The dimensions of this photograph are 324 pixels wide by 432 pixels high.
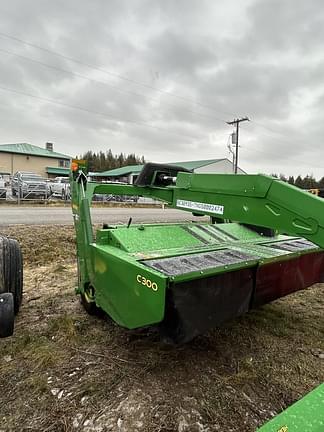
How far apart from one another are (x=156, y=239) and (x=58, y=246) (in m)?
3.85

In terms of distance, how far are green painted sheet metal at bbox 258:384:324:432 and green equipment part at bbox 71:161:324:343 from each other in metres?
0.85

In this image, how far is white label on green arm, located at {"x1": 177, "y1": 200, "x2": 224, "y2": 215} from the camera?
2236mm

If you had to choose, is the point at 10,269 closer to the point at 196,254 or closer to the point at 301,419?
the point at 196,254

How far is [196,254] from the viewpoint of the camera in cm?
253

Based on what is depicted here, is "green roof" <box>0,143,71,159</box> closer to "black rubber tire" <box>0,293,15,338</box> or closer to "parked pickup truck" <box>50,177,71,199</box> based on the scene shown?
"parked pickup truck" <box>50,177,71,199</box>

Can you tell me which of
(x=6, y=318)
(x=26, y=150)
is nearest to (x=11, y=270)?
(x=6, y=318)

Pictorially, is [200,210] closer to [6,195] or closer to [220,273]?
[220,273]

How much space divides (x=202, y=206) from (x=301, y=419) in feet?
4.90

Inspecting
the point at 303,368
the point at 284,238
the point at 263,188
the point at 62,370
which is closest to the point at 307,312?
the point at 284,238

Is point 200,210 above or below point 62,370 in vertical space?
above

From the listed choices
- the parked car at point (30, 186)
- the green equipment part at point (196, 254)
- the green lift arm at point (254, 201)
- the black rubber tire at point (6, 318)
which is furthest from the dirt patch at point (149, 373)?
the parked car at point (30, 186)

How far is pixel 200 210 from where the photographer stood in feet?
7.88

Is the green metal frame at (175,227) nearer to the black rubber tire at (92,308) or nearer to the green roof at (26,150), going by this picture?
the black rubber tire at (92,308)

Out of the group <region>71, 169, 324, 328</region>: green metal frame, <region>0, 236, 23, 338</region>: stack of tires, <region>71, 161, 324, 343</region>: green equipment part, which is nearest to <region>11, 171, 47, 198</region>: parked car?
<region>0, 236, 23, 338</region>: stack of tires
